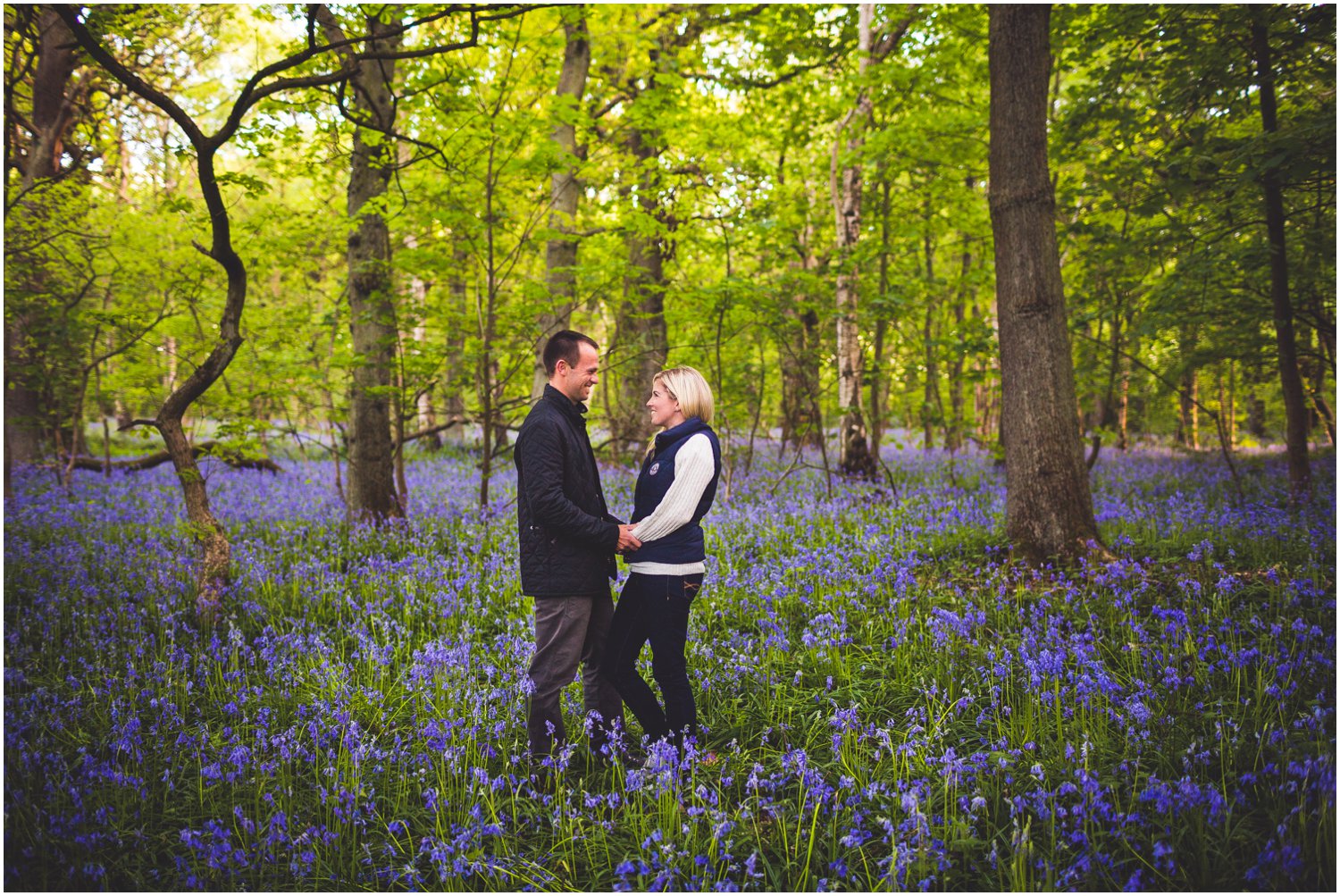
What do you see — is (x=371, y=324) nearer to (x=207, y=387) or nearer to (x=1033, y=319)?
(x=207, y=387)

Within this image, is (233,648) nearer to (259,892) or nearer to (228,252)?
(259,892)

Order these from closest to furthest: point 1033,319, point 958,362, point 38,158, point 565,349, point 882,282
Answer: point 565,349
point 1033,319
point 38,158
point 882,282
point 958,362

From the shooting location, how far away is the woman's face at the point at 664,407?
11.8ft

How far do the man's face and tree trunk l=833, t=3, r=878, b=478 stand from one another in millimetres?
7465

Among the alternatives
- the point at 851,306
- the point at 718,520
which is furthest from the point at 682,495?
the point at 851,306

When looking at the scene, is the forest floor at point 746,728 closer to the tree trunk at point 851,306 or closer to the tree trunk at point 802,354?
the tree trunk at point 802,354

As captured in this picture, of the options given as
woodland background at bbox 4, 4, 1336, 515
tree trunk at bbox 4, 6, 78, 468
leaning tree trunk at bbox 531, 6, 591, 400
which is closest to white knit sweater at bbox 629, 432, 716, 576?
woodland background at bbox 4, 4, 1336, 515

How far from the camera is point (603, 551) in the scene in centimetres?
353

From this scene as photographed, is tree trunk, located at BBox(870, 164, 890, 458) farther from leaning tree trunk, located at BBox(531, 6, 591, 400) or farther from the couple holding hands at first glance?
the couple holding hands

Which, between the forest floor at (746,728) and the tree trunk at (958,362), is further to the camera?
the tree trunk at (958,362)

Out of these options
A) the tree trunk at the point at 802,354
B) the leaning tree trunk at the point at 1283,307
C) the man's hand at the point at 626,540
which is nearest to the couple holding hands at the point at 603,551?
the man's hand at the point at 626,540

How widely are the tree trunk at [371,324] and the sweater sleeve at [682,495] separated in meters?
5.38

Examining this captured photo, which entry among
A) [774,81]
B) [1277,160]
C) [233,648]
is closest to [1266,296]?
[1277,160]

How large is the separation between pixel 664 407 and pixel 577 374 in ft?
1.67
